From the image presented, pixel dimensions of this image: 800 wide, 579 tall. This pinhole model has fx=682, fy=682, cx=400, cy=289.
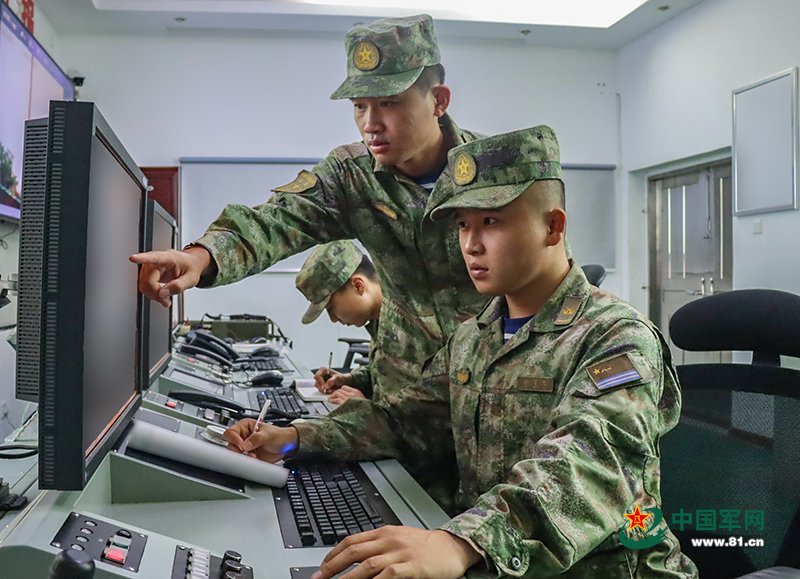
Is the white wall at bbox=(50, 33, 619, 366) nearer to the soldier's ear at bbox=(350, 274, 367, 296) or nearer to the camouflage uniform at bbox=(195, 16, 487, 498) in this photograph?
the soldier's ear at bbox=(350, 274, 367, 296)

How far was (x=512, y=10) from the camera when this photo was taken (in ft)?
16.8

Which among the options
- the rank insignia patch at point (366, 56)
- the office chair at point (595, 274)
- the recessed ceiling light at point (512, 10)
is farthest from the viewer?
the recessed ceiling light at point (512, 10)

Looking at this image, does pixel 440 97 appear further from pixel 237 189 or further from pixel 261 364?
pixel 237 189

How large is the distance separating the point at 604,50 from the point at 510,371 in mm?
5464

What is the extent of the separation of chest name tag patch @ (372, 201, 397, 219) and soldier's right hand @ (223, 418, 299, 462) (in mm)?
542

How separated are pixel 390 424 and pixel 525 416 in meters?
0.30

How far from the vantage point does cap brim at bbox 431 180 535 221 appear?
3.34ft

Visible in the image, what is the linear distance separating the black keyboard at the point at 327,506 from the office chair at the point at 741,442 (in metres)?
0.55

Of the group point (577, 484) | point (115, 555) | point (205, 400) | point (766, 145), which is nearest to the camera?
point (115, 555)

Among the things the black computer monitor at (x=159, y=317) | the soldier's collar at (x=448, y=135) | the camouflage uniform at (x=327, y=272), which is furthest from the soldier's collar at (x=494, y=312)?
the camouflage uniform at (x=327, y=272)

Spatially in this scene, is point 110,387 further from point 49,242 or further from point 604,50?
point 604,50

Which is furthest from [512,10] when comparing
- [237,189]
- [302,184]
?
[302,184]

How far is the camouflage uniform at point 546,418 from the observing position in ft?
2.46

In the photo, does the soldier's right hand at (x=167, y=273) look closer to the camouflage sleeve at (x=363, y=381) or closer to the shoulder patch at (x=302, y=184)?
the shoulder patch at (x=302, y=184)
